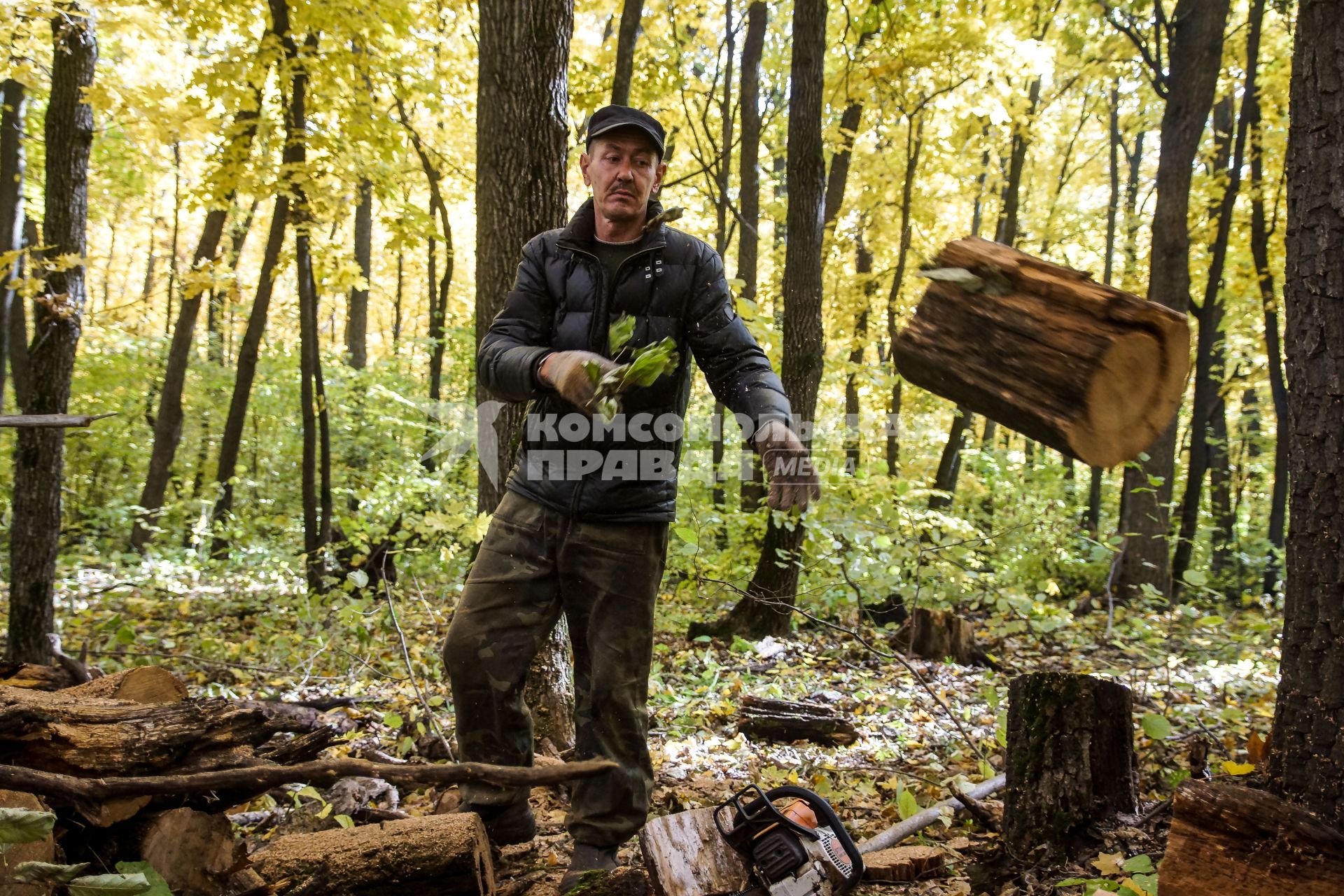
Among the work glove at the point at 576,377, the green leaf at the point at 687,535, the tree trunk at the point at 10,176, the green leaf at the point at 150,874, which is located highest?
the tree trunk at the point at 10,176

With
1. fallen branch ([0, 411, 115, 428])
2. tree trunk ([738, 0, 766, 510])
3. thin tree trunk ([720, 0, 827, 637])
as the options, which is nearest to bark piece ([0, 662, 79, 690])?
fallen branch ([0, 411, 115, 428])

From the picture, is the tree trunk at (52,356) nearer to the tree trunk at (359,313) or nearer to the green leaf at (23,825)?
the green leaf at (23,825)

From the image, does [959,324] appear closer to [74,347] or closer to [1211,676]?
[1211,676]

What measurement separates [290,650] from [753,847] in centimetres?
534

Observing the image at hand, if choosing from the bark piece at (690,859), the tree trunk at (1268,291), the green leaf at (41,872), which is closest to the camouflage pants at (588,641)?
the bark piece at (690,859)

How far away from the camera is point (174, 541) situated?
38.7 ft

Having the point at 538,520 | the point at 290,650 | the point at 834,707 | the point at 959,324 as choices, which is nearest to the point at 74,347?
the point at 290,650

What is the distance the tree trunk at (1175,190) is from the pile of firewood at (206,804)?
8990mm

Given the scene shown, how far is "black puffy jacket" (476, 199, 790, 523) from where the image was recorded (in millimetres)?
2816

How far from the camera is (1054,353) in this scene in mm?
1979

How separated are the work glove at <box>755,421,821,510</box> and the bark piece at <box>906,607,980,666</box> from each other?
4.53 meters

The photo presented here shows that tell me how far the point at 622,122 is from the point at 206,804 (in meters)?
2.47

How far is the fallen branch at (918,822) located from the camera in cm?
300

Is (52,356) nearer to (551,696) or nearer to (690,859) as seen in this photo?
(551,696)
